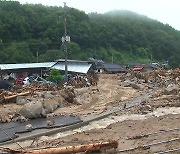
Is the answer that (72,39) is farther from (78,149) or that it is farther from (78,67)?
(78,149)

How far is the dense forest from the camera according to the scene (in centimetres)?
5332

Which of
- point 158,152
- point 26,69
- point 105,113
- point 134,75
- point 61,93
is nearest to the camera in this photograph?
point 158,152

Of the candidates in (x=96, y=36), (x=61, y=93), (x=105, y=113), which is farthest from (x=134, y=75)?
(x=96, y=36)

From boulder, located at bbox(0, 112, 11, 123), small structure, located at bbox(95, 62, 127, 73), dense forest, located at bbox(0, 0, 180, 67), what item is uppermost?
dense forest, located at bbox(0, 0, 180, 67)

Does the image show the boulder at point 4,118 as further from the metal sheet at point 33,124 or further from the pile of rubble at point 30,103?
the metal sheet at point 33,124

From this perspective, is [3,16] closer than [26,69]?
No

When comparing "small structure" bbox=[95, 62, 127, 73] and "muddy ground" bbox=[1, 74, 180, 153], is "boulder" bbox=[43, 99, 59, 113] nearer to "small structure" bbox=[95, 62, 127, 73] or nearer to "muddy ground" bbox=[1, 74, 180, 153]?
"muddy ground" bbox=[1, 74, 180, 153]

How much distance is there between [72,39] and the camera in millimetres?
64500

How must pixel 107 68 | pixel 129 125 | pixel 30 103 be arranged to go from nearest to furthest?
pixel 129 125
pixel 30 103
pixel 107 68

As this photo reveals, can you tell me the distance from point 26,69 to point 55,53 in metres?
14.1

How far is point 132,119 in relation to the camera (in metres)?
14.8

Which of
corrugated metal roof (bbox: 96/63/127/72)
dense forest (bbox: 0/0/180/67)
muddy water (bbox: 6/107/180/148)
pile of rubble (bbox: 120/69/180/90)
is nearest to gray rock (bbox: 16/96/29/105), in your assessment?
muddy water (bbox: 6/107/180/148)

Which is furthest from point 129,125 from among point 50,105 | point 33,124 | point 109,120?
point 50,105

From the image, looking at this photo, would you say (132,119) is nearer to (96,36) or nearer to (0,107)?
(0,107)
